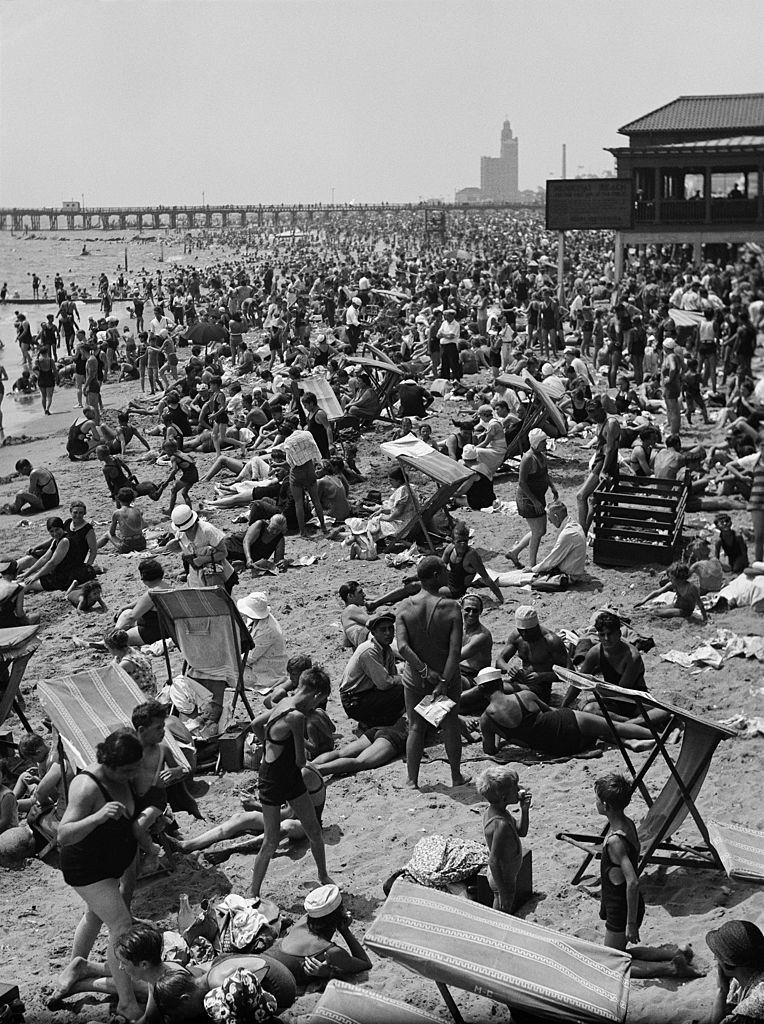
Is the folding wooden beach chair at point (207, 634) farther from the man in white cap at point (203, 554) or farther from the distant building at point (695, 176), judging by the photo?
Answer: the distant building at point (695, 176)

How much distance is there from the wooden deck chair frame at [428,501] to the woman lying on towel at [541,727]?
3.67 meters

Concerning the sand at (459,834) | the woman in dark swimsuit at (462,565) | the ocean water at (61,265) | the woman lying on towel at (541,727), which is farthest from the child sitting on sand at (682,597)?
the ocean water at (61,265)

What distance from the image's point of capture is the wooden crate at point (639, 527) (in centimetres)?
1105

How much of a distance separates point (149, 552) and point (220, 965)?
322 inches

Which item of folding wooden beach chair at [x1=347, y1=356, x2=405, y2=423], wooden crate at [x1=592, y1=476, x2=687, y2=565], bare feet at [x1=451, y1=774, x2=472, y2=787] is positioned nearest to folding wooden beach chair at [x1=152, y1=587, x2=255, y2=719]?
bare feet at [x1=451, y1=774, x2=472, y2=787]

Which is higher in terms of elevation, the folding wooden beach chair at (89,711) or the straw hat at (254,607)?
the straw hat at (254,607)

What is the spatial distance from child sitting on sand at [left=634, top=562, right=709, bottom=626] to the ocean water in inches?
579

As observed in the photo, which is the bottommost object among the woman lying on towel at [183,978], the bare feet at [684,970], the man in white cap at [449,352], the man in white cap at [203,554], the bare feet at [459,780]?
the bare feet at [684,970]

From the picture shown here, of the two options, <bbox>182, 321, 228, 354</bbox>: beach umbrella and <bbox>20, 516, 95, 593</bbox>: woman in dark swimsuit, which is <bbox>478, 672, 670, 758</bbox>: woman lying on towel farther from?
<bbox>182, 321, 228, 354</bbox>: beach umbrella

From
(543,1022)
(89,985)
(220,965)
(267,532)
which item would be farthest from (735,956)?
(267,532)

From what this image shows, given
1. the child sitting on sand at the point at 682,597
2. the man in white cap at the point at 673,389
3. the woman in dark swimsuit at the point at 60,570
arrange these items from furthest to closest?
the man in white cap at the point at 673,389 < the woman in dark swimsuit at the point at 60,570 < the child sitting on sand at the point at 682,597

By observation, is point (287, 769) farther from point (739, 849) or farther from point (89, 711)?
point (739, 849)

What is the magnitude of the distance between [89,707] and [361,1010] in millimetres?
2825

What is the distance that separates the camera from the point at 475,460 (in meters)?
13.4
